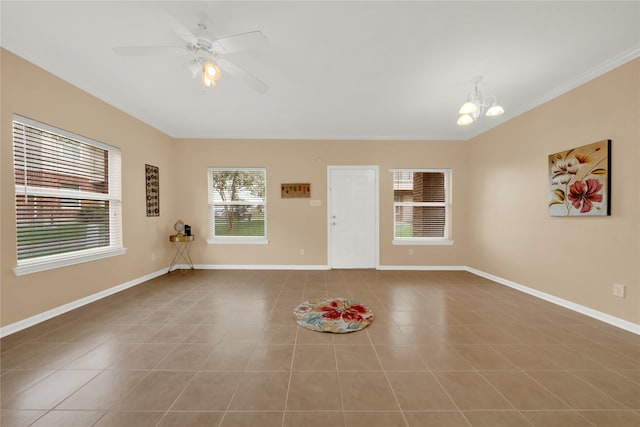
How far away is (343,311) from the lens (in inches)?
106

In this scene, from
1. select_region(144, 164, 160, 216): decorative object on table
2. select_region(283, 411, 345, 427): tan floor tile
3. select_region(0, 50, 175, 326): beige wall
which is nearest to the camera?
select_region(283, 411, 345, 427): tan floor tile

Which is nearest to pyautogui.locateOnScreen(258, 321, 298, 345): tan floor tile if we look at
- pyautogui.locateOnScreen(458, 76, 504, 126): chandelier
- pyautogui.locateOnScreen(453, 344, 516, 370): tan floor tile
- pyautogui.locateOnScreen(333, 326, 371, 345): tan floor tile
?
pyautogui.locateOnScreen(333, 326, 371, 345): tan floor tile

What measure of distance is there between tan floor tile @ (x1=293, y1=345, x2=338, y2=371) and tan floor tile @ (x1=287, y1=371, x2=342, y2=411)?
0.18ft

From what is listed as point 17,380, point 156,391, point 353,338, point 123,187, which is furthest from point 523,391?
point 123,187

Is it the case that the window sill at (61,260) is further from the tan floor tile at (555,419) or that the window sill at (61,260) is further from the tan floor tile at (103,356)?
the tan floor tile at (555,419)

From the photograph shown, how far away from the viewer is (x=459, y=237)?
4.70m

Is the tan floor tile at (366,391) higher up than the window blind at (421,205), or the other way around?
the window blind at (421,205)

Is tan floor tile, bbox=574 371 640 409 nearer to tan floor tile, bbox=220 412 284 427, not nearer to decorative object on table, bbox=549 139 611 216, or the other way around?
decorative object on table, bbox=549 139 611 216

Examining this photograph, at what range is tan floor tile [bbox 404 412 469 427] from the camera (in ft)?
4.19

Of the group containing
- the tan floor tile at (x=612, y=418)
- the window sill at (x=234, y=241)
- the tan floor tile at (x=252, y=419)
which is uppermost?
the window sill at (x=234, y=241)

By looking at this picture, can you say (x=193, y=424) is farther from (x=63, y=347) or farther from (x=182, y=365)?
(x=63, y=347)

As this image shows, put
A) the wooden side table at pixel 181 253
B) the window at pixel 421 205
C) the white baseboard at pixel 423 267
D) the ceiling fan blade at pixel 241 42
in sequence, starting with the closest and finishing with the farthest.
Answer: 1. the ceiling fan blade at pixel 241 42
2. the wooden side table at pixel 181 253
3. the white baseboard at pixel 423 267
4. the window at pixel 421 205

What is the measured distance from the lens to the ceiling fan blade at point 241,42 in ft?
5.40

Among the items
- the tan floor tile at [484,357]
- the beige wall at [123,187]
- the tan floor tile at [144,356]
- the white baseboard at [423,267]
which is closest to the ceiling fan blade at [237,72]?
the beige wall at [123,187]
